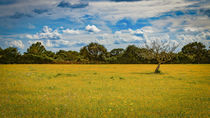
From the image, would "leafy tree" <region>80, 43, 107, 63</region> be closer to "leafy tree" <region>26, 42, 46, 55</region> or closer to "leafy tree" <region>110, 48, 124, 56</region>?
"leafy tree" <region>110, 48, 124, 56</region>

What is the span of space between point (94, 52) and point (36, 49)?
31.1 metres

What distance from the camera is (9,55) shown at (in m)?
77.5

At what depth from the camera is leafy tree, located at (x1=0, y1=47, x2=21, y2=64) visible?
76.3 m

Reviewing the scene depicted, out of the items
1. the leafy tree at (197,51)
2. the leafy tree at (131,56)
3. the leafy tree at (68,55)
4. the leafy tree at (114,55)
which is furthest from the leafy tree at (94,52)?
the leafy tree at (197,51)

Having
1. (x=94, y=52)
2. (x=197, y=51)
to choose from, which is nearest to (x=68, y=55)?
(x=94, y=52)

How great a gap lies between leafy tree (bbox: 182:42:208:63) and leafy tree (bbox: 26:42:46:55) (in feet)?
240

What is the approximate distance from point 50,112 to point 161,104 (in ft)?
19.9

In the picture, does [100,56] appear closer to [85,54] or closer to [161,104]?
[85,54]

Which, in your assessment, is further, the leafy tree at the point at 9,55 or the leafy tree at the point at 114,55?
the leafy tree at the point at 114,55

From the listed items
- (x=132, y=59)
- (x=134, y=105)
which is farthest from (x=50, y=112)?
(x=132, y=59)

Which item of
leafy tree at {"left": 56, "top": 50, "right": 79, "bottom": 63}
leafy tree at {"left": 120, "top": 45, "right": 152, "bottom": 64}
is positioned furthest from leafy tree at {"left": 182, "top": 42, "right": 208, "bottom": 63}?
leafy tree at {"left": 56, "top": 50, "right": 79, "bottom": 63}

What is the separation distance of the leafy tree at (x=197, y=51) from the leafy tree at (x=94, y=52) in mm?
42855

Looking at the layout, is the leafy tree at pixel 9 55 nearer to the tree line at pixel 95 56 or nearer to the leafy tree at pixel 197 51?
the tree line at pixel 95 56

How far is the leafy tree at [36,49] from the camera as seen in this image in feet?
288
